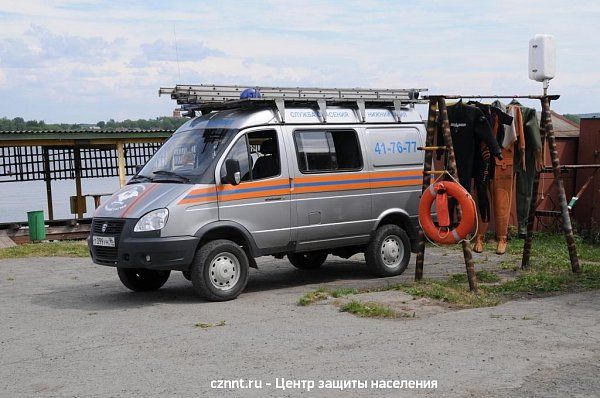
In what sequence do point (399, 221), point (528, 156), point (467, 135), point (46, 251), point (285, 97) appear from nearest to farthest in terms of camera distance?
point (285, 97) → point (467, 135) → point (528, 156) → point (399, 221) → point (46, 251)

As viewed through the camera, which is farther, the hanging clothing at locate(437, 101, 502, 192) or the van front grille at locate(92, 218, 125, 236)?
the hanging clothing at locate(437, 101, 502, 192)

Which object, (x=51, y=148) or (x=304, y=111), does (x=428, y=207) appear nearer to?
(x=304, y=111)

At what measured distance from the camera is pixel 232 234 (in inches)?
397

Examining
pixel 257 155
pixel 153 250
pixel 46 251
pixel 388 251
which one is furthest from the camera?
pixel 46 251

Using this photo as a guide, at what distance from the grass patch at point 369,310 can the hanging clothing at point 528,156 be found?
3.39 meters

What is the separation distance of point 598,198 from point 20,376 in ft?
39.1

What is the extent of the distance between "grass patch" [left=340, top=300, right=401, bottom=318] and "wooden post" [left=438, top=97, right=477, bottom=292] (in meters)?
1.34

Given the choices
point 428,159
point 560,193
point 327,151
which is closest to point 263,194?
point 327,151

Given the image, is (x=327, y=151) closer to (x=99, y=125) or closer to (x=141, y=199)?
(x=141, y=199)

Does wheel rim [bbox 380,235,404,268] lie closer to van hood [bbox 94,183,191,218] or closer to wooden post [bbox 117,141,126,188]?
van hood [bbox 94,183,191,218]

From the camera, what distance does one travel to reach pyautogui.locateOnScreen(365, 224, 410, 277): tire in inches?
448

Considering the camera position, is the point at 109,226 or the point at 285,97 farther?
the point at 285,97

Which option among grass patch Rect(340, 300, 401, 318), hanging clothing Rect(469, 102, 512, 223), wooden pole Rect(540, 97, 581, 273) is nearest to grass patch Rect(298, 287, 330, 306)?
grass patch Rect(340, 300, 401, 318)

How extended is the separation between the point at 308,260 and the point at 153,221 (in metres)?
3.89
